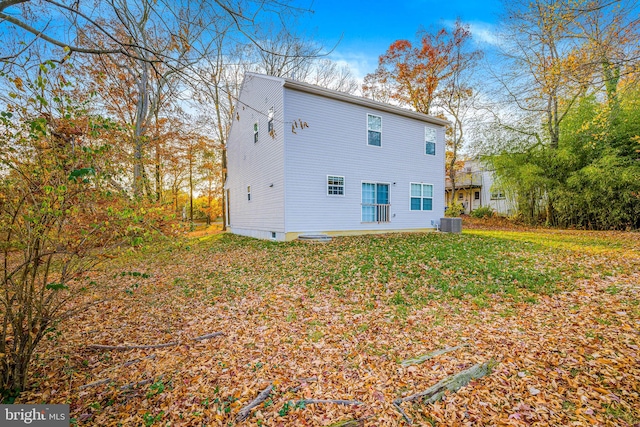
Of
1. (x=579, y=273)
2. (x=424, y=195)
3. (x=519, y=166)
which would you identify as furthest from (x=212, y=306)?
(x=519, y=166)

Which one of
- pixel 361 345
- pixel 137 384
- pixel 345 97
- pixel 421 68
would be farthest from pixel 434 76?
pixel 137 384

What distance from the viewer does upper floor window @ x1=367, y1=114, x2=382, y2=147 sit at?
1154cm

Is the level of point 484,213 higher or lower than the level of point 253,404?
higher

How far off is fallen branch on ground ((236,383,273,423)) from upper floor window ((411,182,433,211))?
1116cm

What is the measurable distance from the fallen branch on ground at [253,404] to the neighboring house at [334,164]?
7.42 meters

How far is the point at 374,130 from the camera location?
1170 centimetres

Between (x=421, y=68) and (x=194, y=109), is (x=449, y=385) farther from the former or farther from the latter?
(x=421, y=68)

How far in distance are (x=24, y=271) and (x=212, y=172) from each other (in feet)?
69.6

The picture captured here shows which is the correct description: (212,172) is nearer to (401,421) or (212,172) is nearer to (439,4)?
(439,4)

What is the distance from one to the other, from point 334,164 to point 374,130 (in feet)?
8.25

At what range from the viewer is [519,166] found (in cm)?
1482

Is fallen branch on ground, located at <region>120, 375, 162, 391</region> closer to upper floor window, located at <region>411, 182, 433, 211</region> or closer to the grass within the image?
the grass

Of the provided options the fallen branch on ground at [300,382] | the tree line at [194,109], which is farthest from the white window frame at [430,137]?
the fallen branch on ground at [300,382]

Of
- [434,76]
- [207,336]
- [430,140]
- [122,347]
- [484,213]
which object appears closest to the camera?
[122,347]
